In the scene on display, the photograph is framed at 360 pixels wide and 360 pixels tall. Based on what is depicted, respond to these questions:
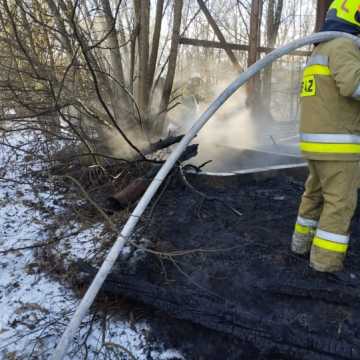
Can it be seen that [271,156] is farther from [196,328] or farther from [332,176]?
[196,328]

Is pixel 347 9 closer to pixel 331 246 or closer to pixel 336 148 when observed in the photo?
pixel 336 148

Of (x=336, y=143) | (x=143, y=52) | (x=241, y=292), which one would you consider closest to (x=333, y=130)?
(x=336, y=143)

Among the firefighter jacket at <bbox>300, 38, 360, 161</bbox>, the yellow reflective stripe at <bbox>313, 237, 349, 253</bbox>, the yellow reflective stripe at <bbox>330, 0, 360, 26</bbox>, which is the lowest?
the yellow reflective stripe at <bbox>313, 237, 349, 253</bbox>

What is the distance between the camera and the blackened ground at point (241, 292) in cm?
174

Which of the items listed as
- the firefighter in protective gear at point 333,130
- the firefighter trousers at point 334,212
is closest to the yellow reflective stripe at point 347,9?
the firefighter in protective gear at point 333,130

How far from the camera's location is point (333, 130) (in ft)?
6.92

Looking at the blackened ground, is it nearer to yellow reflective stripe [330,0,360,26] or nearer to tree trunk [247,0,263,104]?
yellow reflective stripe [330,0,360,26]

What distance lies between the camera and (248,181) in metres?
3.91

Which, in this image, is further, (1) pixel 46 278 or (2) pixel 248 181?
(2) pixel 248 181

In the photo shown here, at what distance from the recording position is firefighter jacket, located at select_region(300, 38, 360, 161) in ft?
6.54

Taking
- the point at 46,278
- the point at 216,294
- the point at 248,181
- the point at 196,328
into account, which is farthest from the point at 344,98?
the point at 46,278

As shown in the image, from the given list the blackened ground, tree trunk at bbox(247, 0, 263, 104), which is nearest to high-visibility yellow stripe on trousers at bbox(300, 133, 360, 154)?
the blackened ground

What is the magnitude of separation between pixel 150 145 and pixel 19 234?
1.84 meters

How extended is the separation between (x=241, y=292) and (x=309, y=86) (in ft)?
4.61
